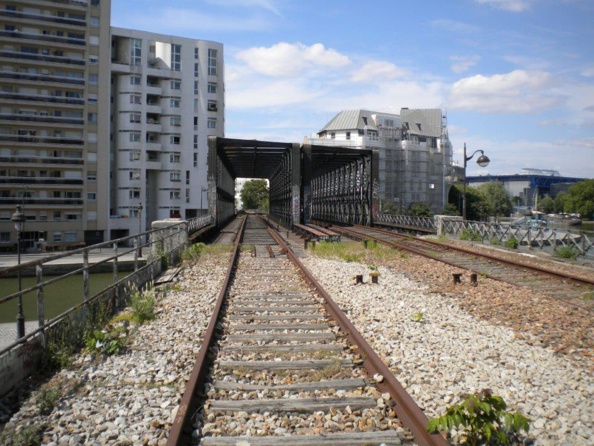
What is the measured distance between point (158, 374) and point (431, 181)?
8099 cm

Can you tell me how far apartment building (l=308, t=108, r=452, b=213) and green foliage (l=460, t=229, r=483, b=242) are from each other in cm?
4963

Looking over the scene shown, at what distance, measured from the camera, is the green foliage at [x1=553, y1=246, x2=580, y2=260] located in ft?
51.9

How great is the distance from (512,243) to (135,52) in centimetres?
6490

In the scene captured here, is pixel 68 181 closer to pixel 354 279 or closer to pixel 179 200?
pixel 179 200

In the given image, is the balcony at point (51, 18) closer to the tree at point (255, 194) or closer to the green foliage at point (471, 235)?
the green foliage at point (471, 235)

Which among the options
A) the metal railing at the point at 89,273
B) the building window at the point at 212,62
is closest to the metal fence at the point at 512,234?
the metal railing at the point at 89,273

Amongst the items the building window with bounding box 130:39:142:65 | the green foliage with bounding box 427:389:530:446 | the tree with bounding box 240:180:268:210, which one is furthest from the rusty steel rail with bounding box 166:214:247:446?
the tree with bounding box 240:180:268:210

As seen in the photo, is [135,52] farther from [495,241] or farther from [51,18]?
[495,241]

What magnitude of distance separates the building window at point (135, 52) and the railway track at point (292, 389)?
2729 inches

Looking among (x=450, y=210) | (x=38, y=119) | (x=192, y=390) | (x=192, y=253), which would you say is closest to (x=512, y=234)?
(x=192, y=253)

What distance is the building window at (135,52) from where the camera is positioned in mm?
68875

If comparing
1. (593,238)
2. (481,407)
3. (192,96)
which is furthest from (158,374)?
(192,96)

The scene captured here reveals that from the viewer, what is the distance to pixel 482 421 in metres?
3.88

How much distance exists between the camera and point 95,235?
6400cm
